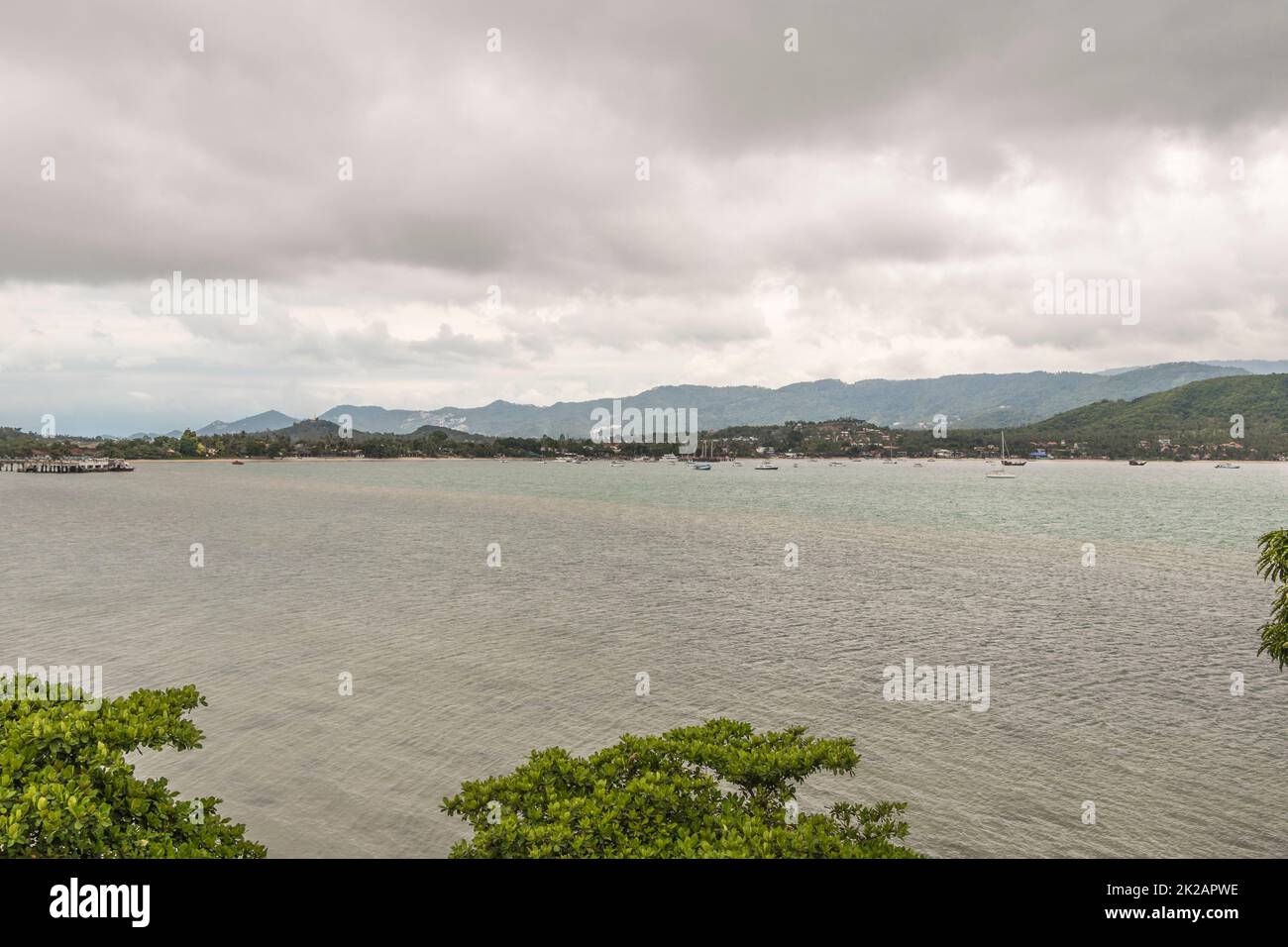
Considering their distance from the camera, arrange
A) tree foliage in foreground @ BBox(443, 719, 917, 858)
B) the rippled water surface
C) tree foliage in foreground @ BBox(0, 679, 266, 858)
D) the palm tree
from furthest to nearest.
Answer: the rippled water surface, the palm tree, tree foliage in foreground @ BBox(443, 719, 917, 858), tree foliage in foreground @ BBox(0, 679, 266, 858)

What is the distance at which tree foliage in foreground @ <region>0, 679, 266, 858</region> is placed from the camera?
9.08m

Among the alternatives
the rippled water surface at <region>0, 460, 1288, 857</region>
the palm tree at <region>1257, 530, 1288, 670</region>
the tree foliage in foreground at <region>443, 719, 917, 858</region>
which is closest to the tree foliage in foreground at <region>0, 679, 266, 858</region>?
the tree foliage in foreground at <region>443, 719, 917, 858</region>

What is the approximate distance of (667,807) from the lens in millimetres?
11359

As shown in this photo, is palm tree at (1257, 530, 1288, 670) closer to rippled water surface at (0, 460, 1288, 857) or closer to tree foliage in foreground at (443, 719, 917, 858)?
rippled water surface at (0, 460, 1288, 857)

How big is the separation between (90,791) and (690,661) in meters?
26.4

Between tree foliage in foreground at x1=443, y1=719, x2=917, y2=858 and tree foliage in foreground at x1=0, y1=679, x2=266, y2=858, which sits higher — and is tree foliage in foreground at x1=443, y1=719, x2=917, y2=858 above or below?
below

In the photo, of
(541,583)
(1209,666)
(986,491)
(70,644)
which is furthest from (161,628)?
(986,491)

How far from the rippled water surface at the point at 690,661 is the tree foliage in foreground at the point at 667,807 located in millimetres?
7136

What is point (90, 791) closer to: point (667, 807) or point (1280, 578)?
point (667, 807)

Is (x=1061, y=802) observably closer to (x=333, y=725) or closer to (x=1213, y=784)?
(x=1213, y=784)

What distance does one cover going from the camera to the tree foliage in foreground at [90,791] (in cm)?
908

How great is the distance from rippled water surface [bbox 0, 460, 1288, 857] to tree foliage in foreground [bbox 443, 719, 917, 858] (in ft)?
23.4

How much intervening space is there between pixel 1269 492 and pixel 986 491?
59.6 m
